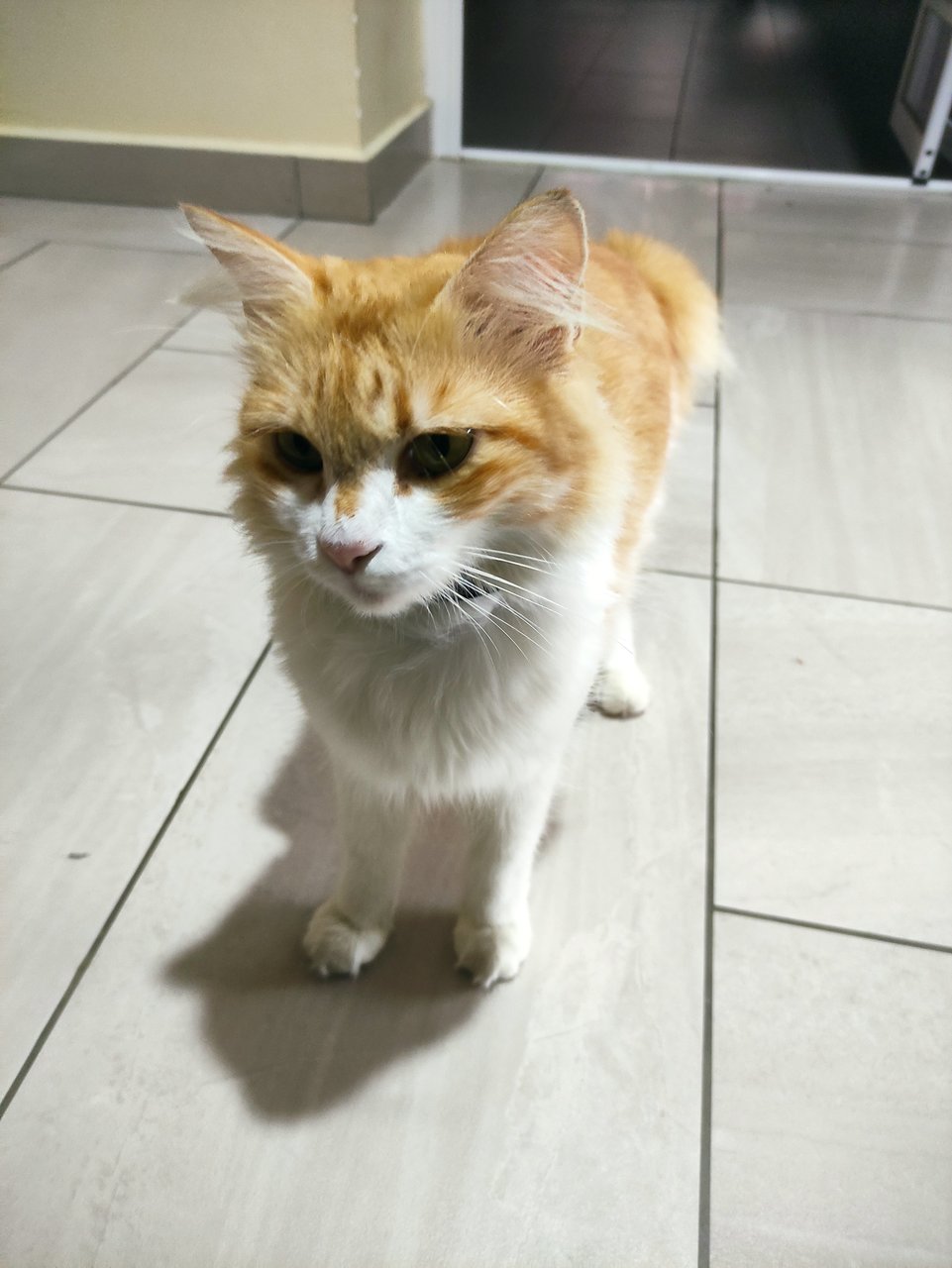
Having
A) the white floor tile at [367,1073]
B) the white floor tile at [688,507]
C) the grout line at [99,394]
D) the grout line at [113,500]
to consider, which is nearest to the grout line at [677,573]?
the white floor tile at [688,507]

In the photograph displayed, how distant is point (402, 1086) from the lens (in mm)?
796

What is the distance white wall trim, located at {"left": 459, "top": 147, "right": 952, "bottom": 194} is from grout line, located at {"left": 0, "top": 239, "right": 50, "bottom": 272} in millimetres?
1287

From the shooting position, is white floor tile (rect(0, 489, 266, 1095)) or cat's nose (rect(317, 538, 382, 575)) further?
white floor tile (rect(0, 489, 266, 1095))

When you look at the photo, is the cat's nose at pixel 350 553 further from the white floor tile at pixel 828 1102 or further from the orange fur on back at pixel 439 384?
the white floor tile at pixel 828 1102

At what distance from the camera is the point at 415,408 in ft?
1.88

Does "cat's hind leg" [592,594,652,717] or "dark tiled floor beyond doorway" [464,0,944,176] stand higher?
"dark tiled floor beyond doorway" [464,0,944,176]

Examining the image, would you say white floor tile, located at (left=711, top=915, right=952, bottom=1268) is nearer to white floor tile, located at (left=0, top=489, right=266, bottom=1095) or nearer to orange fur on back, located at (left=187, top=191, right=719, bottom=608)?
orange fur on back, located at (left=187, top=191, right=719, bottom=608)

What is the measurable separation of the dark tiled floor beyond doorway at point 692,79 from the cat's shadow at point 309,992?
252 cm

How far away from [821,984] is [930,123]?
2588mm

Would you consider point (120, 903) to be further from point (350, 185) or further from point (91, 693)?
point (350, 185)

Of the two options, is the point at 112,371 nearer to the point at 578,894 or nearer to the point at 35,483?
the point at 35,483

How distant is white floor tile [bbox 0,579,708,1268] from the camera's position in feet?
2.36

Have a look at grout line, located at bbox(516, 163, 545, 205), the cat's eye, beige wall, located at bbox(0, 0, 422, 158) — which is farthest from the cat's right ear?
grout line, located at bbox(516, 163, 545, 205)

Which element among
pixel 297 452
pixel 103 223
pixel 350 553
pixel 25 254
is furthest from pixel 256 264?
pixel 103 223
